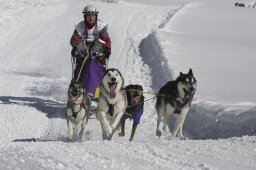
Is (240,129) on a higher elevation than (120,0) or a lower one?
lower

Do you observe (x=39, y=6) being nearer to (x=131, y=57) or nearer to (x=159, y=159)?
(x=131, y=57)

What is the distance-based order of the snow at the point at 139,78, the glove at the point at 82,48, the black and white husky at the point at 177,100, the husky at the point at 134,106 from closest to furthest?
the snow at the point at 139,78 < the black and white husky at the point at 177,100 < the husky at the point at 134,106 < the glove at the point at 82,48

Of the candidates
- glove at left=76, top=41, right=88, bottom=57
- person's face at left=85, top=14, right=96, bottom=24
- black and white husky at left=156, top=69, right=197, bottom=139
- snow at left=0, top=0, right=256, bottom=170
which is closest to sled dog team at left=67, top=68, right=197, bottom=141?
black and white husky at left=156, top=69, right=197, bottom=139

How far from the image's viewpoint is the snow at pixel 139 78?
5371mm

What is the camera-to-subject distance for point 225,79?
1159cm

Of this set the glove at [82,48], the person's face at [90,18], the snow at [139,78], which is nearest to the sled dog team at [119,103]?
the snow at [139,78]

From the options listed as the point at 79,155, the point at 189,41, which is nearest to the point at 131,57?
the point at 189,41

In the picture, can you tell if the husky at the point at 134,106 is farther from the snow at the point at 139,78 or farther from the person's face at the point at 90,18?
the person's face at the point at 90,18

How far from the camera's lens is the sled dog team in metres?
7.60

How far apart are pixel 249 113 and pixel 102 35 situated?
266 cm

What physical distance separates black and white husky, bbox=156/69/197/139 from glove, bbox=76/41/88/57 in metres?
1.56

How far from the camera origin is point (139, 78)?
12469 millimetres

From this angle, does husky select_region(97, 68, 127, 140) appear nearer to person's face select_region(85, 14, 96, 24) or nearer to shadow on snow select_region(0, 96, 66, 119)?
person's face select_region(85, 14, 96, 24)

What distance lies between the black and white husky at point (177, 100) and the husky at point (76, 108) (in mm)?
1103
